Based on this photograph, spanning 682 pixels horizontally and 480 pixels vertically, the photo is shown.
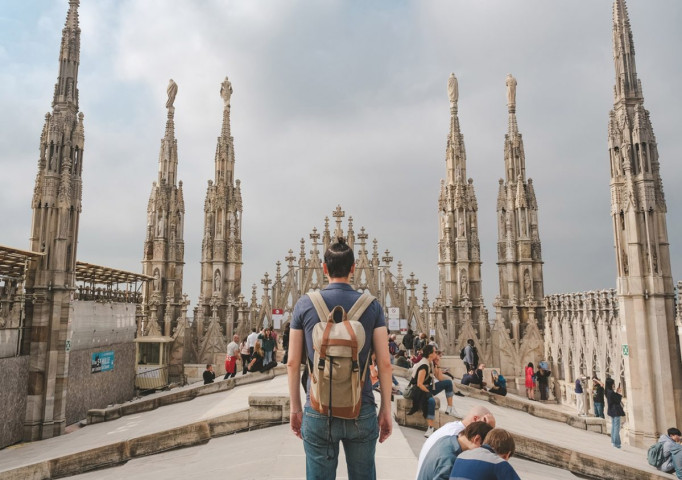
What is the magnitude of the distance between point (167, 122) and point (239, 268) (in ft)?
34.3

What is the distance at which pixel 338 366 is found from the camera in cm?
277

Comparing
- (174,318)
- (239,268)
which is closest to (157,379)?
(174,318)

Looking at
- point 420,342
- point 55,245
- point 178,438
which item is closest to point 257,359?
point 420,342

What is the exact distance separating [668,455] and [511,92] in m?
23.2

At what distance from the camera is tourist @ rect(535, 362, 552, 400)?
21.5 meters

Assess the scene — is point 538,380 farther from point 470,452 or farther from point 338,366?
point 338,366

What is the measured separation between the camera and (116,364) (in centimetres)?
1916

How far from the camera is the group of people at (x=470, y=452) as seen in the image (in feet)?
9.71

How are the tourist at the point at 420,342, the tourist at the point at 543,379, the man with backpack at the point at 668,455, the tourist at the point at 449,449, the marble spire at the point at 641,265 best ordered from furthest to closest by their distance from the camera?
the tourist at the point at 543,379
the tourist at the point at 420,342
the marble spire at the point at 641,265
the man with backpack at the point at 668,455
the tourist at the point at 449,449

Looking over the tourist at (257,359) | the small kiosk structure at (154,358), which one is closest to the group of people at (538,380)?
the tourist at (257,359)

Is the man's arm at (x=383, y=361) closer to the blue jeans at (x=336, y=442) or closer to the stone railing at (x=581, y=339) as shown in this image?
the blue jeans at (x=336, y=442)

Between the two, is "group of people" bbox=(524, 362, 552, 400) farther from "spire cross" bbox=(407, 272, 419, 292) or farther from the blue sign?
the blue sign

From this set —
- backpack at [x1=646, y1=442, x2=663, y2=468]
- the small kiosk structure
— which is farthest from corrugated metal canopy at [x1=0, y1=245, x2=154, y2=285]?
backpack at [x1=646, y1=442, x2=663, y2=468]

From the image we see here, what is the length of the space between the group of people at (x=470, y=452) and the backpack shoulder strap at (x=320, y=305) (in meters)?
1.34
